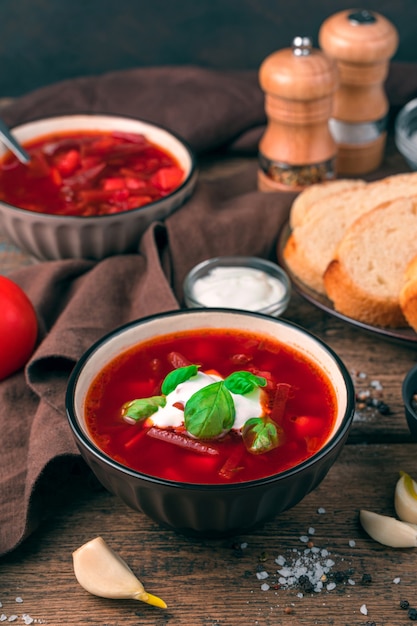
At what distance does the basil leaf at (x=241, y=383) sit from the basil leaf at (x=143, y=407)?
0.17 metres

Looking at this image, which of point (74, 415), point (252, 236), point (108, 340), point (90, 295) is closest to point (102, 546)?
point (74, 415)

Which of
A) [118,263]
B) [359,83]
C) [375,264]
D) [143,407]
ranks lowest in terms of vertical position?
[118,263]

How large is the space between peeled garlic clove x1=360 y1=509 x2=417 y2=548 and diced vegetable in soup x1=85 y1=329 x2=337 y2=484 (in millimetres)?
293

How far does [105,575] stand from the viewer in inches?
78.8

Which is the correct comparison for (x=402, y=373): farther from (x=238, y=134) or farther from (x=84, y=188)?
(x=238, y=134)

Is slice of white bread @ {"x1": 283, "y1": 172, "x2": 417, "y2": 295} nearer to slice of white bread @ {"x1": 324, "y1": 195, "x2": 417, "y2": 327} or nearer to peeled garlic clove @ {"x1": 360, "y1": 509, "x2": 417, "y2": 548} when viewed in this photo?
slice of white bread @ {"x1": 324, "y1": 195, "x2": 417, "y2": 327}

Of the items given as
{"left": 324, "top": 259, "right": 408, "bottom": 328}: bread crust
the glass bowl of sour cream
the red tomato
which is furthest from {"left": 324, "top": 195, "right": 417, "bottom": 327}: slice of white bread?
the red tomato

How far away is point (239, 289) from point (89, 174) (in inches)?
36.7

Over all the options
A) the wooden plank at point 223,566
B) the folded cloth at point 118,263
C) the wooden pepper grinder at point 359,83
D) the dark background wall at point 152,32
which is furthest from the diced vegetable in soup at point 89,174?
the wooden plank at point 223,566

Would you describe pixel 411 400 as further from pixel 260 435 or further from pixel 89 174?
pixel 89 174

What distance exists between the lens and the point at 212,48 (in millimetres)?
4715

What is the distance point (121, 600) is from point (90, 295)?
117cm

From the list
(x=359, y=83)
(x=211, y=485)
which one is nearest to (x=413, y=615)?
(x=211, y=485)

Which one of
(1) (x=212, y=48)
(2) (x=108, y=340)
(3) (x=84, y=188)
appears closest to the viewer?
(2) (x=108, y=340)
